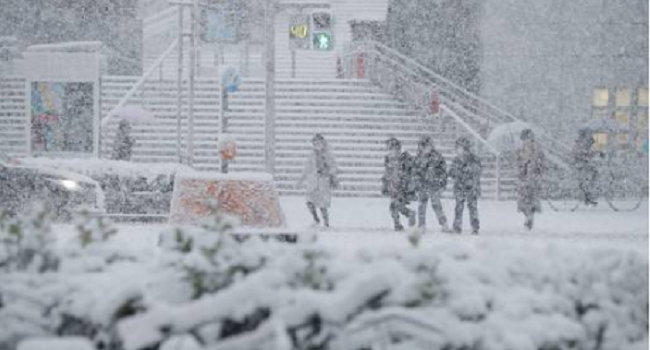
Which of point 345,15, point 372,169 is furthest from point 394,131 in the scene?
point 345,15

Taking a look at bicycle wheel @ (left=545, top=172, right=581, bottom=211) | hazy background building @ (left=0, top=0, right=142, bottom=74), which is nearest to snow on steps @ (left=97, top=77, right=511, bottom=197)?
bicycle wheel @ (left=545, top=172, right=581, bottom=211)

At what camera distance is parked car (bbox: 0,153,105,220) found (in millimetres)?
18672

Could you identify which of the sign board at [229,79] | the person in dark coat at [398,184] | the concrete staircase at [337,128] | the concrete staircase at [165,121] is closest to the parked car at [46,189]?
the person in dark coat at [398,184]

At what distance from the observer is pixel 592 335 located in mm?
4293

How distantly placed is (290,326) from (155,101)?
1080 inches

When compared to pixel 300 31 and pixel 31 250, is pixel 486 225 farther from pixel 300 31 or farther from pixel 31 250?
pixel 31 250

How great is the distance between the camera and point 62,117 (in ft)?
103

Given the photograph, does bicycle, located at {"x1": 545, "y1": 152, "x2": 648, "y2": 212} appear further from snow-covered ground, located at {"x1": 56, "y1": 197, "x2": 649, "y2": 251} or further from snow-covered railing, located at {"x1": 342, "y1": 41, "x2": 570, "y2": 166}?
snow-covered ground, located at {"x1": 56, "y1": 197, "x2": 649, "y2": 251}

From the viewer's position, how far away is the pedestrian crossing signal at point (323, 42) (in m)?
23.7

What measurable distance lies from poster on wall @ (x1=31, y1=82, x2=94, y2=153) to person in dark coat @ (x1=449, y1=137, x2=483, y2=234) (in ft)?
49.0

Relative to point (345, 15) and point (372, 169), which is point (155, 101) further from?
point (345, 15)

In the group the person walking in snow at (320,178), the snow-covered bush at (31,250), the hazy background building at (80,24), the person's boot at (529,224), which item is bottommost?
the person's boot at (529,224)

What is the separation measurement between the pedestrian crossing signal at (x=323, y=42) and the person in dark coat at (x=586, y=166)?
6268 mm

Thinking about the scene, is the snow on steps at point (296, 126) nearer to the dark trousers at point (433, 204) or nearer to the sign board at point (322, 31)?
the sign board at point (322, 31)
